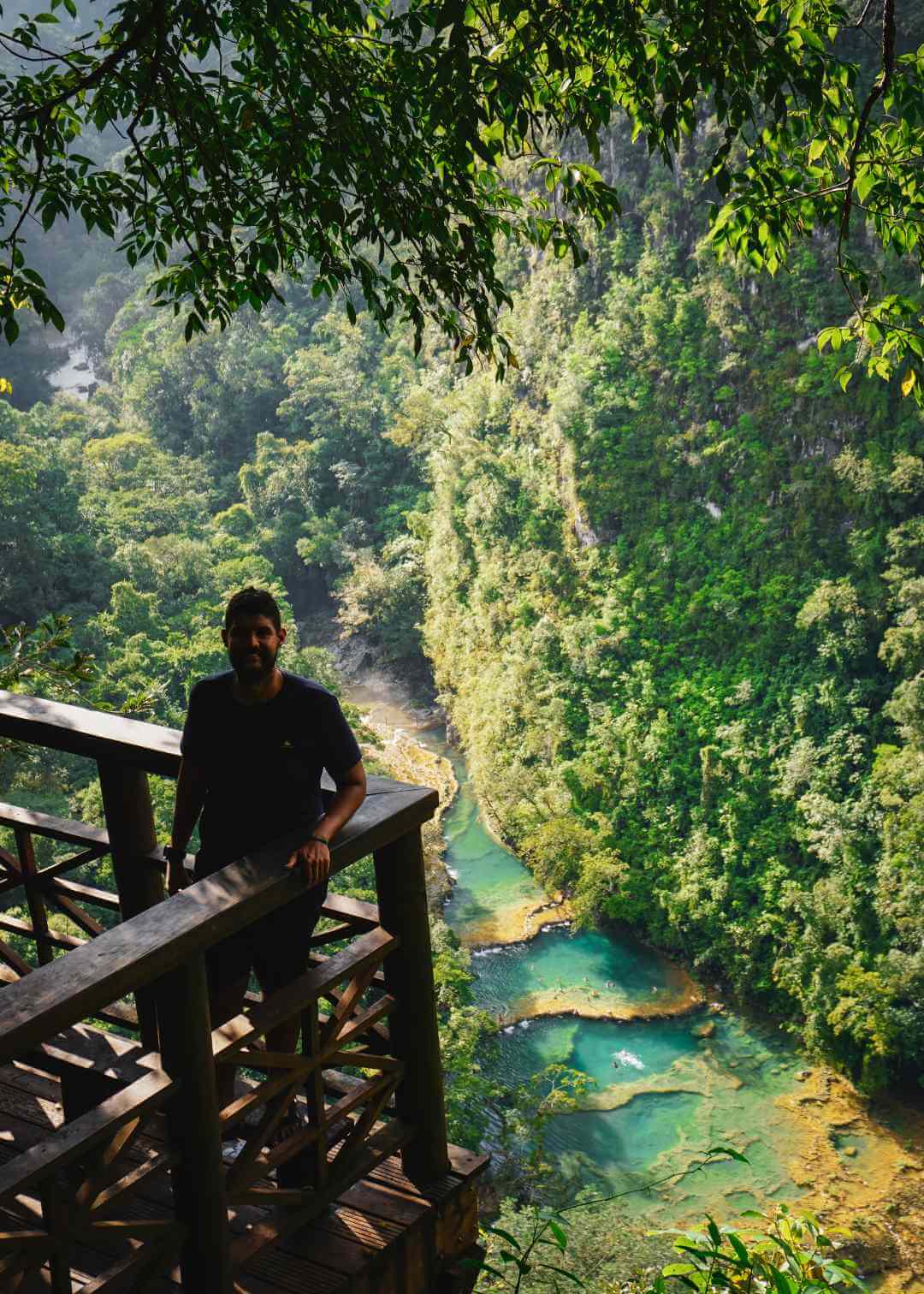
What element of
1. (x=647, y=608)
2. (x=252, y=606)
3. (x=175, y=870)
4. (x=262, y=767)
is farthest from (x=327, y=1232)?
(x=647, y=608)

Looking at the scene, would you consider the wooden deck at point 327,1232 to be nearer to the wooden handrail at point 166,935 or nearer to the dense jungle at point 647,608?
the wooden handrail at point 166,935

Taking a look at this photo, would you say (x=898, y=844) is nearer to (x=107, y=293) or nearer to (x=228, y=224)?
(x=228, y=224)

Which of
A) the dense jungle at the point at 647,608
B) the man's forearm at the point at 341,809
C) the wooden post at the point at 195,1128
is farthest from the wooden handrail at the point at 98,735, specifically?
the dense jungle at the point at 647,608

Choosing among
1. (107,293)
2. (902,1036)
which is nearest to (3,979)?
(902,1036)

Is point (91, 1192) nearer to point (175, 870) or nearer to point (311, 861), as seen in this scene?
point (311, 861)

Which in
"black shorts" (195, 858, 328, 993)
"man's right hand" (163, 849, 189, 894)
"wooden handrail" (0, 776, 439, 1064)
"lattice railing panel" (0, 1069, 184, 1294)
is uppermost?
"wooden handrail" (0, 776, 439, 1064)

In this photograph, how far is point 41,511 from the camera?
19.8m

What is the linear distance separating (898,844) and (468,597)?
28.5 ft

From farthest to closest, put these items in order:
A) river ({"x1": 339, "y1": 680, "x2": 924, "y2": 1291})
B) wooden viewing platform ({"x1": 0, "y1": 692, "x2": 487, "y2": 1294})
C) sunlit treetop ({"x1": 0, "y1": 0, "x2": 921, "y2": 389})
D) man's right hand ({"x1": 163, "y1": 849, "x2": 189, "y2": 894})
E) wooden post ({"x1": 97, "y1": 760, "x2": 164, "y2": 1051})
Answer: river ({"x1": 339, "y1": 680, "x2": 924, "y2": 1291}) < sunlit treetop ({"x1": 0, "y1": 0, "x2": 921, "y2": 389}) < wooden post ({"x1": 97, "y1": 760, "x2": 164, "y2": 1051}) < man's right hand ({"x1": 163, "y1": 849, "x2": 189, "y2": 894}) < wooden viewing platform ({"x1": 0, "y1": 692, "x2": 487, "y2": 1294})

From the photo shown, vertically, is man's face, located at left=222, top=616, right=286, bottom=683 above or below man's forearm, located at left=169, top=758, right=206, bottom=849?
above

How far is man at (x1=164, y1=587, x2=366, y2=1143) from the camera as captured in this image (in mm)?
2012

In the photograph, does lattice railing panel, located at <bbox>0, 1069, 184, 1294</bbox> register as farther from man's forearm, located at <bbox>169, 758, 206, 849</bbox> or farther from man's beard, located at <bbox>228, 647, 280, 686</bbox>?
man's beard, located at <bbox>228, 647, 280, 686</bbox>

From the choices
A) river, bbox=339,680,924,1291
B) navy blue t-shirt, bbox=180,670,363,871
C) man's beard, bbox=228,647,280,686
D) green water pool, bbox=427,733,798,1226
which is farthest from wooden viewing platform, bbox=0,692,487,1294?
green water pool, bbox=427,733,798,1226

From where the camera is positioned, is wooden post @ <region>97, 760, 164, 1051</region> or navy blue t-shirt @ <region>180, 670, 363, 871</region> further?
wooden post @ <region>97, 760, 164, 1051</region>
